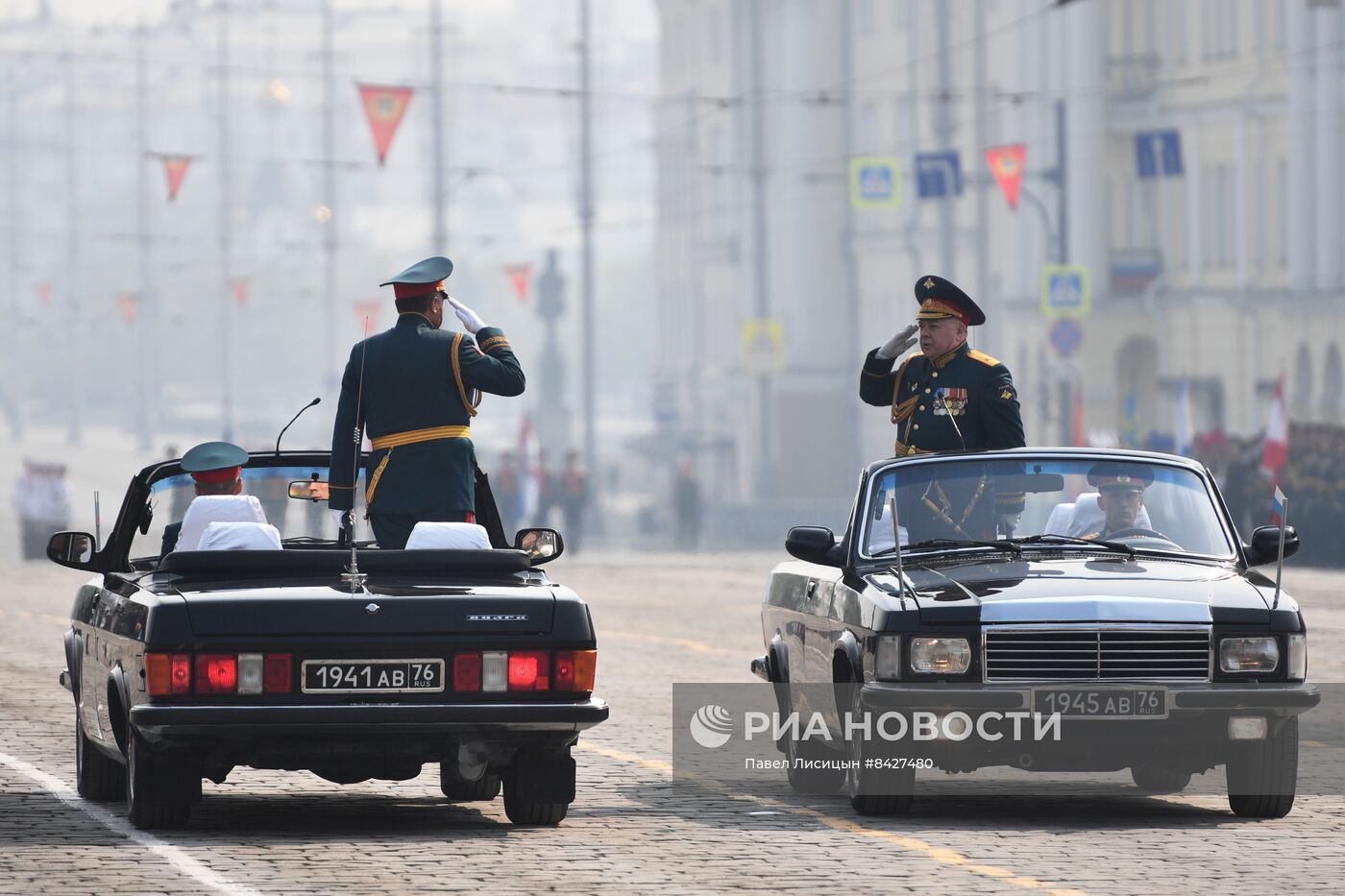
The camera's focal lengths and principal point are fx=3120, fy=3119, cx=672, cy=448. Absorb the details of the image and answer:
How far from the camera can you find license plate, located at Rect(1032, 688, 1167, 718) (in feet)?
34.7

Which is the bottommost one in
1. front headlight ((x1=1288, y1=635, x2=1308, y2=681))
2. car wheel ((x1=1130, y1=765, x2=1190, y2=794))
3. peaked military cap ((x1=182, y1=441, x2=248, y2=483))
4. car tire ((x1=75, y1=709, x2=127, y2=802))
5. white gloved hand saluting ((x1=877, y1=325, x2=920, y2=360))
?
car wheel ((x1=1130, y1=765, x2=1190, y2=794))

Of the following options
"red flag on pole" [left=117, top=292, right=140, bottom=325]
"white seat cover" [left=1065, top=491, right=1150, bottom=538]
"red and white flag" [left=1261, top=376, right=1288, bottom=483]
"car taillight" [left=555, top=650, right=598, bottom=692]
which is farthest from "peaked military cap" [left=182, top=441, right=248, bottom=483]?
"red flag on pole" [left=117, top=292, right=140, bottom=325]

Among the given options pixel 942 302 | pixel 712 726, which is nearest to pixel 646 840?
pixel 942 302

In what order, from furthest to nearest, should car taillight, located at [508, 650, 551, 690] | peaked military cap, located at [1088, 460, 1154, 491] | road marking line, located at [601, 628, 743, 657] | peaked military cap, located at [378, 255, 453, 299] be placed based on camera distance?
1. road marking line, located at [601, 628, 743, 657]
2. peaked military cap, located at [1088, 460, 1154, 491]
3. peaked military cap, located at [378, 255, 453, 299]
4. car taillight, located at [508, 650, 551, 690]

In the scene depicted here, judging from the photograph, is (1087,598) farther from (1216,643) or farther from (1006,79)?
(1006,79)

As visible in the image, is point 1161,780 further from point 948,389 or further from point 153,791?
point 153,791

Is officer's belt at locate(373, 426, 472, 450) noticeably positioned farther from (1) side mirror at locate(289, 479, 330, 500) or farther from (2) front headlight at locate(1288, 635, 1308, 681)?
(2) front headlight at locate(1288, 635, 1308, 681)

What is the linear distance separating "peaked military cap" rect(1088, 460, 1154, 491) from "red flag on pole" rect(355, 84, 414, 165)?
3396cm

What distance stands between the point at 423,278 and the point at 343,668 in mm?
1973

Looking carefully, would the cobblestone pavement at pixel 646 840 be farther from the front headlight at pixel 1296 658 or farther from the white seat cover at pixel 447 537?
the white seat cover at pixel 447 537

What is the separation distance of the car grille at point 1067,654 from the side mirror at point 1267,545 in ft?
3.48

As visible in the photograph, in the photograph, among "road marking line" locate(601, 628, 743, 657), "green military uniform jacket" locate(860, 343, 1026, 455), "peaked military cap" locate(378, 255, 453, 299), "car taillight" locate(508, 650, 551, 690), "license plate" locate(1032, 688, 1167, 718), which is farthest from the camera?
"road marking line" locate(601, 628, 743, 657)

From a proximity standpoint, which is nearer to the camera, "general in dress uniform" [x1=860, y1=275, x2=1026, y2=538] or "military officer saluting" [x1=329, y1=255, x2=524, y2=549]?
"military officer saluting" [x1=329, y1=255, x2=524, y2=549]

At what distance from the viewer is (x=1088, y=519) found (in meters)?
11.7
